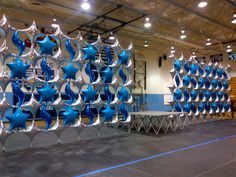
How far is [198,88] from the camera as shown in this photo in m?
8.46

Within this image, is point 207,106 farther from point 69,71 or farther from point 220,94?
point 69,71

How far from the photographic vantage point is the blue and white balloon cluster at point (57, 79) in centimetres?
453

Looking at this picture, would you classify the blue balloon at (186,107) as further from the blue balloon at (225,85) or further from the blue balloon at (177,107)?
the blue balloon at (225,85)

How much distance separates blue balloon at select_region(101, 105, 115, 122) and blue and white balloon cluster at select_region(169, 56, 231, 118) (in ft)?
8.29

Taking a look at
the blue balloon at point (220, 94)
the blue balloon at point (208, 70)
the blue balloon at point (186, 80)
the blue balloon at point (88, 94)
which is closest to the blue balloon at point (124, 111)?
the blue balloon at point (88, 94)

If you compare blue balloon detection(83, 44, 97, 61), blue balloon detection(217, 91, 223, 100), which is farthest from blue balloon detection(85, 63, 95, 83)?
blue balloon detection(217, 91, 223, 100)

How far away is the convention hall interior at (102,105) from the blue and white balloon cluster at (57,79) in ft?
0.07

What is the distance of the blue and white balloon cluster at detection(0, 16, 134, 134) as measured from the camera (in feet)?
14.9

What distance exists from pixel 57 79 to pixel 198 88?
5576 millimetres

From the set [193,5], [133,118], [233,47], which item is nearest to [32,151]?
[133,118]

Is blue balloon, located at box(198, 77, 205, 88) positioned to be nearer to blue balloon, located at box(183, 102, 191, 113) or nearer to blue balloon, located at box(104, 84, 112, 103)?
blue balloon, located at box(183, 102, 191, 113)

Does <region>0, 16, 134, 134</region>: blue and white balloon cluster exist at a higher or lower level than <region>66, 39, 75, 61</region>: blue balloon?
lower

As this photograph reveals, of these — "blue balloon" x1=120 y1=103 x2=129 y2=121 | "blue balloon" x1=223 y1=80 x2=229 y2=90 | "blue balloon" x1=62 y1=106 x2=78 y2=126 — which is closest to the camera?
"blue balloon" x1=62 y1=106 x2=78 y2=126

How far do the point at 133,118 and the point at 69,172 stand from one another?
4.24 metres
